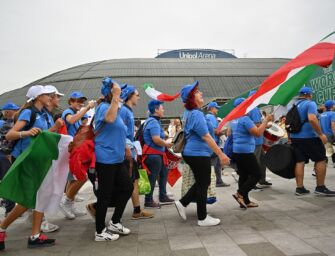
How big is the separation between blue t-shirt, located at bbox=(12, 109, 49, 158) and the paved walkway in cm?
108

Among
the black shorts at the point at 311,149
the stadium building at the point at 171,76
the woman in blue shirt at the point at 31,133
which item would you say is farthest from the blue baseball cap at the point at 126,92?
the stadium building at the point at 171,76

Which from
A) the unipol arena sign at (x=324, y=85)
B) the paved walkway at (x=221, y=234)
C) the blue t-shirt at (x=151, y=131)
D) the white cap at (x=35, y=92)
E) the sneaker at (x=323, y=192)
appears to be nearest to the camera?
the paved walkway at (x=221, y=234)

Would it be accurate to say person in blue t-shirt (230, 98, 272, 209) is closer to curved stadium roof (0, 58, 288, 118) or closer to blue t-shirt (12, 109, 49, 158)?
blue t-shirt (12, 109, 49, 158)

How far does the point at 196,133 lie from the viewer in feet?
14.5

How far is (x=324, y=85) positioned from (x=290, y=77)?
1006 centimetres

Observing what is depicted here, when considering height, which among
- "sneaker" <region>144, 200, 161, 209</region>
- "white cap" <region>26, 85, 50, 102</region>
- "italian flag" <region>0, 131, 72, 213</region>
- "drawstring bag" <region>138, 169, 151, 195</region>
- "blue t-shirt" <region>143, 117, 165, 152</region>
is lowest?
"sneaker" <region>144, 200, 161, 209</region>

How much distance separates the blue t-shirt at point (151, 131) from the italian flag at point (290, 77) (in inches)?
44.9

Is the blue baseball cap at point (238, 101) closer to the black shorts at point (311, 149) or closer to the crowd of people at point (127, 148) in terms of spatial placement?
the crowd of people at point (127, 148)

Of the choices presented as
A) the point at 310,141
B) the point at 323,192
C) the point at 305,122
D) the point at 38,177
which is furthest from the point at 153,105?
the point at 323,192

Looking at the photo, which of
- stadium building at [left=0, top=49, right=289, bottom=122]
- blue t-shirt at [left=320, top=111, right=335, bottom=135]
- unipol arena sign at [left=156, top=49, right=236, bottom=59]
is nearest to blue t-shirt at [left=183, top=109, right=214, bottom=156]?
blue t-shirt at [left=320, top=111, right=335, bottom=135]

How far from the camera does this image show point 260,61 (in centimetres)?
5112

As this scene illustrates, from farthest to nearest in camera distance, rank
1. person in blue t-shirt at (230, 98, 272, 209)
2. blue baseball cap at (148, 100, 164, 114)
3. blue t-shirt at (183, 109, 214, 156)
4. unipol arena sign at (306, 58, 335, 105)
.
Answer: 1. unipol arena sign at (306, 58, 335, 105)
2. blue baseball cap at (148, 100, 164, 114)
3. person in blue t-shirt at (230, 98, 272, 209)
4. blue t-shirt at (183, 109, 214, 156)

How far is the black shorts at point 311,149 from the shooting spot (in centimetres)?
583

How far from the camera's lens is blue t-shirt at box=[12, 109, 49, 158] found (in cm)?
390
